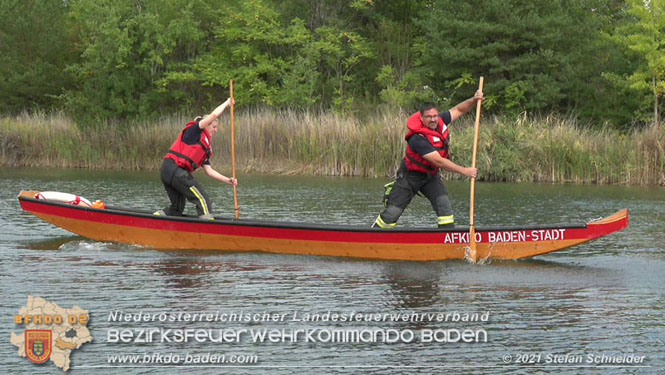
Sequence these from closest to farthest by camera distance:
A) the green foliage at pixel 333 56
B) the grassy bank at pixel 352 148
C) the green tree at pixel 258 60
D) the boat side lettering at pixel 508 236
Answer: the boat side lettering at pixel 508 236, the grassy bank at pixel 352 148, the green foliage at pixel 333 56, the green tree at pixel 258 60

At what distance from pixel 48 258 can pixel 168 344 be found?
16.3 feet

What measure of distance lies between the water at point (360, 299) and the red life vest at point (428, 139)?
1244mm

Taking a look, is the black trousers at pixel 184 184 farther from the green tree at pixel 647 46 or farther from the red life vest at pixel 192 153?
the green tree at pixel 647 46

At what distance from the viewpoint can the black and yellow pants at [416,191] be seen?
12008 millimetres

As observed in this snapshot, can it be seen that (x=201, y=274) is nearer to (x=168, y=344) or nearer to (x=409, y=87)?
(x=168, y=344)

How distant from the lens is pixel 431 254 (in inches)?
480

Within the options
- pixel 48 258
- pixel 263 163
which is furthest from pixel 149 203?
pixel 263 163

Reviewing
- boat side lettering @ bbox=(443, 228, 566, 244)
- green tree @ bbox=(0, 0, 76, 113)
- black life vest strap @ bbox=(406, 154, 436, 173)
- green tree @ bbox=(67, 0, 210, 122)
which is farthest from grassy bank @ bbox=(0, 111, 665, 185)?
black life vest strap @ bbox=(406, 154, 436, 173)

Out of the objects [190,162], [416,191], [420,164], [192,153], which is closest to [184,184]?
[190,162]

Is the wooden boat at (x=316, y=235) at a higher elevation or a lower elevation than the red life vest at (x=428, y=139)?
→ lower

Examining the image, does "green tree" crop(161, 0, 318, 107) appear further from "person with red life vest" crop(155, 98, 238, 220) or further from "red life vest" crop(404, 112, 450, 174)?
"red life vest" crop(404, 112, 450, 174)

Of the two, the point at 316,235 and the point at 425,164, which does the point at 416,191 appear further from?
the point at 316,235

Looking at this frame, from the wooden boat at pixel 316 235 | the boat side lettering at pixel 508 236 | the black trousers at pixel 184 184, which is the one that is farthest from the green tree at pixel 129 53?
the boat side lettering at pixel 508 236

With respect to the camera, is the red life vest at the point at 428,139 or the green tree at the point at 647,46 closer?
the red life vest at the point at 428,139
